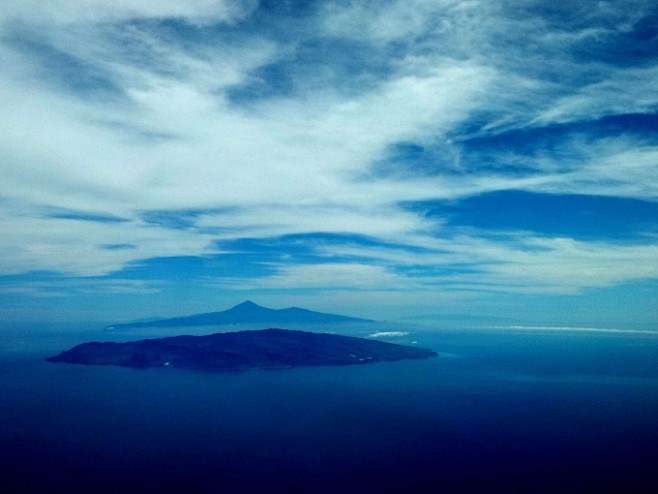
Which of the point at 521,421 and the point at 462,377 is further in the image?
the point at 462,377

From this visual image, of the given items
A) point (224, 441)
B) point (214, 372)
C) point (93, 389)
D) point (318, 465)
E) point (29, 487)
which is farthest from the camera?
point (214, 372)

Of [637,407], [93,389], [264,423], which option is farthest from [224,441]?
[637,407]

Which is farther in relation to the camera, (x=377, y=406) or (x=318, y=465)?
(x=377, y=406)

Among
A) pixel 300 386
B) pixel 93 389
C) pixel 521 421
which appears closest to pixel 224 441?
pixel 521 421

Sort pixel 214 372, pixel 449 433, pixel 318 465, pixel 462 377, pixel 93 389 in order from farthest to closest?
1. pixel 214 372
2. pixel 462 377
3. pixel 93 389
4. pixel 449 433
5. pixel 318 465

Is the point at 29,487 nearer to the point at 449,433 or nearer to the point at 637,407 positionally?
the point at 449,433

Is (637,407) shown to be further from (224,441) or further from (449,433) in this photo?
(224,441)
